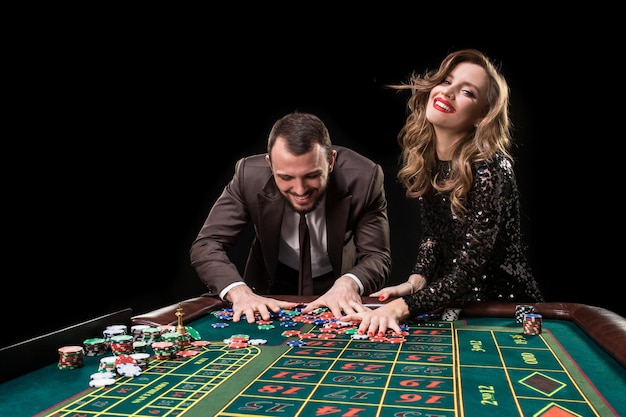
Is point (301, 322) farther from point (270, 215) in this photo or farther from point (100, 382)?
point (270, 215)

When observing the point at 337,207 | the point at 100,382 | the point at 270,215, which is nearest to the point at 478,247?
the point at 337,207

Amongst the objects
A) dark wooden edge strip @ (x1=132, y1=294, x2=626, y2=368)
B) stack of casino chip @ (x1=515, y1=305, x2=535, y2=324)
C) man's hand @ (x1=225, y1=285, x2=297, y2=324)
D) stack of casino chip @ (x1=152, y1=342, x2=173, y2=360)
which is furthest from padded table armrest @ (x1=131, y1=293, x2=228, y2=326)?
stack of casino chip @ (x1=515, y1=305, x2=535, y2=324)

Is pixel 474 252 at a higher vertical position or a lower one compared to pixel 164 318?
higher

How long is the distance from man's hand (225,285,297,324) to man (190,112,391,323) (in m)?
0.02

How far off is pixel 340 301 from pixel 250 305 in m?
0.45

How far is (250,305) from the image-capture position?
2.93 meters

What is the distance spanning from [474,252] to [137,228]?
336 cm

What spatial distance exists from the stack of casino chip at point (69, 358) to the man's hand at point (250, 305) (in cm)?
87

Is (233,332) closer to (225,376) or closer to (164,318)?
(164,318)

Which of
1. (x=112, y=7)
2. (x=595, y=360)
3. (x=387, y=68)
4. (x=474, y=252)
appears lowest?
(x=595, y=360)

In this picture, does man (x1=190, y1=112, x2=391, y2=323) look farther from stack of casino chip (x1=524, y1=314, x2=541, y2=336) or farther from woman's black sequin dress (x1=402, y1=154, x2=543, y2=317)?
stack of casino chip (x1=524, y1=314, x2=541, y2=336)

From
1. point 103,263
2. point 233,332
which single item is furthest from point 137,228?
point 233,332

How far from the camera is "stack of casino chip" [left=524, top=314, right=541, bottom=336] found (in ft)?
7.92

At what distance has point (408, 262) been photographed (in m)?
5.48
